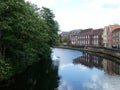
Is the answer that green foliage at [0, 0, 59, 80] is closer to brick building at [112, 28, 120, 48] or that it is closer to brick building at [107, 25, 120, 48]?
brick building at [112, 28, 120, 48]

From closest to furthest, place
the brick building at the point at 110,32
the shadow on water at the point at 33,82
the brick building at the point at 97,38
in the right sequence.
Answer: the shadow on water at the point at 33,82 → the brick building at the point at 110,32 → the brick building at the point at 97,38

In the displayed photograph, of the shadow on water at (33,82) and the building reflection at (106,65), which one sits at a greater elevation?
the shadow on water at (33,82)

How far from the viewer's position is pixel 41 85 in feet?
85.9

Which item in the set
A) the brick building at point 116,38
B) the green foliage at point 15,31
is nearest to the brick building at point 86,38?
the brick building at point 116,38

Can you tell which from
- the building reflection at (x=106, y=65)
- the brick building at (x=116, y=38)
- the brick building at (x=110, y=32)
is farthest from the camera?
the brick building at (x=110, y=32)

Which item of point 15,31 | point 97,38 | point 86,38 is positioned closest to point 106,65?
point 15,31

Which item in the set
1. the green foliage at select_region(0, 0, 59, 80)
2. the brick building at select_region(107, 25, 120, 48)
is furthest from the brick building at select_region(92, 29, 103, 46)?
the green foliage at select_region(0, 0, 59, 80)

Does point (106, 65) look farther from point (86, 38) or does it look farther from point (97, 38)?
point (86, 38)

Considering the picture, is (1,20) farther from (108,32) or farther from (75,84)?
(108,32)

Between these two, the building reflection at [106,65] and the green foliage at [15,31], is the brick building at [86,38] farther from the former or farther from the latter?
the green foliage at [15,31]

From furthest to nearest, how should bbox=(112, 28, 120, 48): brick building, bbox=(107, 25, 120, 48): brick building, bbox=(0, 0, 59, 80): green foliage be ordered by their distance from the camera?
1. bbox=(107, 25, 120, 48): brick building
2. bbox=(112, 28, 120, 48): brick building
3. bbox=(0, 0, 59, 80): green foliage

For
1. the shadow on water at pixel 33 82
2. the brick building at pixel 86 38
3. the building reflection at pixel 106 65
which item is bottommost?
the building reflection at pixel 106 65

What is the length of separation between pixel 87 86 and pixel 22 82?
22.6 feet

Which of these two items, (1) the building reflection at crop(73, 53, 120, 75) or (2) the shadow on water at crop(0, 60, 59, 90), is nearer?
(2) the shadow on water at crop(0, 60, 59, 90)
